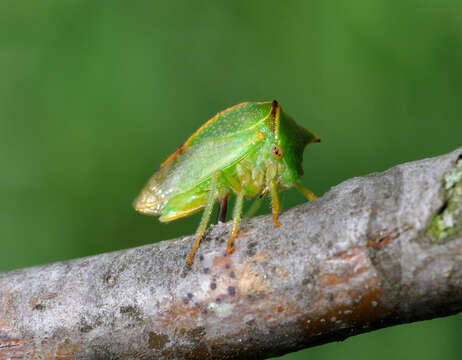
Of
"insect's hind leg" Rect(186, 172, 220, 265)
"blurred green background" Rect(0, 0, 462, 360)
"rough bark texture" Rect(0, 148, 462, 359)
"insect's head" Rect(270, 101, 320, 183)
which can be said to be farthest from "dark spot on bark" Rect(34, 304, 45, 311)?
"blurred green background" Rect(0, 0, 462, 360)

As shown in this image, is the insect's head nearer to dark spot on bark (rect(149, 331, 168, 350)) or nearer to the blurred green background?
dark spot on bark (rect(149, 331, 168, 350))

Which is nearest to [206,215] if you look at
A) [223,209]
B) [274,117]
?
[223,209]

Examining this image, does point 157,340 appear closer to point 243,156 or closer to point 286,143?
point 243,156

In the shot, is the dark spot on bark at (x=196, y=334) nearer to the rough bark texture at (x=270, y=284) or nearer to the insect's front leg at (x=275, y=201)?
the rough bark texture at (x=270, y=284)

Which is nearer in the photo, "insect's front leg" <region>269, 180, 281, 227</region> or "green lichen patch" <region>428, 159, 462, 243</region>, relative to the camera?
"green lichen patch" <region>428, 159, 462, 243</region>

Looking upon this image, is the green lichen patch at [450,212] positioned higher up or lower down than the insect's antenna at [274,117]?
higher up

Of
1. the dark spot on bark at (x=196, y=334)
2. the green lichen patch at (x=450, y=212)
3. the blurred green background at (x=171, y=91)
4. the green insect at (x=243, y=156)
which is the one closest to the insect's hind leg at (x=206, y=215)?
the green insect at (x=243, y=156)

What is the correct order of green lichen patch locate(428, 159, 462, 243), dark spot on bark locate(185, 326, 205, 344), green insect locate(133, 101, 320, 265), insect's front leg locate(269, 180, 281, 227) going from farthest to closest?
1. green insect locate(133, 101, 320, 265)
2. insect's front leg locate(269, 180, 281, 227)
3. dark spot on bark locate(185, 326, 205, 344)
4. green lichen patch locate(428, 159, 462, 243)
